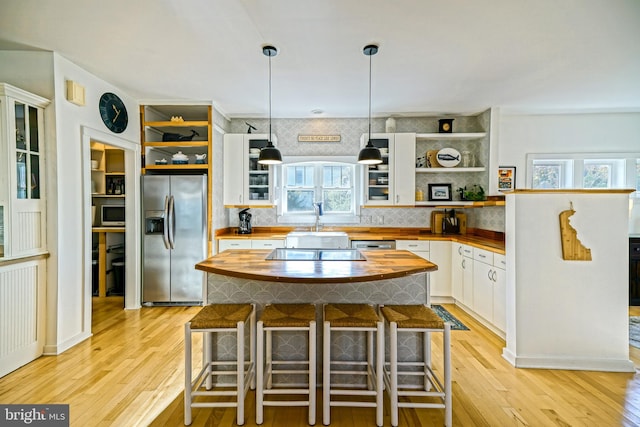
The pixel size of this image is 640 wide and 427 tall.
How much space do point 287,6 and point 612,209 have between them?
2984mm

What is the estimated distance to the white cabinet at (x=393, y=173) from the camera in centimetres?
440

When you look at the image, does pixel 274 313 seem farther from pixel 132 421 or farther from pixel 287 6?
pixel 287 6

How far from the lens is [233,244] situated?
4.26 meters

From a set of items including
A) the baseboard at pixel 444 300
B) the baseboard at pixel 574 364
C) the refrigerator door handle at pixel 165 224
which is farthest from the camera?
the baseboard at pixel 444 300

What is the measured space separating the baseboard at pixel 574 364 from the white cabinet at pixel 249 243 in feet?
9.58

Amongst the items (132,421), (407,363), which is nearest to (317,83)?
(407,363)

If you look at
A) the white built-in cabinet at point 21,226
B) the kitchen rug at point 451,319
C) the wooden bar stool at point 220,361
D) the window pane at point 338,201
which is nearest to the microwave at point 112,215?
the white built-in cabinet at point 21,226

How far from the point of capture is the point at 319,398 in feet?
7.04

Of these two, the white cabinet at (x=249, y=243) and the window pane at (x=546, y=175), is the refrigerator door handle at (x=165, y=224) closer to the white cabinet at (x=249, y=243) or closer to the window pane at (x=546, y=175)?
the white cabinet at (x=249, y=243)

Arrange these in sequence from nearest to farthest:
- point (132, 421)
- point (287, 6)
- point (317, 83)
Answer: point (132, 421) → point (287, 6) → point (317, 83)

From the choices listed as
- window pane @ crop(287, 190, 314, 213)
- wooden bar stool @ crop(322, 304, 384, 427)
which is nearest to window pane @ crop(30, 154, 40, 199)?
wooden bar stool @ crop(322, 304, 384, 427)

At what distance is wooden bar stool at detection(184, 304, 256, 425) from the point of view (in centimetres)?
187

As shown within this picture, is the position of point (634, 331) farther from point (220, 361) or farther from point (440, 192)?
point (220, 361)

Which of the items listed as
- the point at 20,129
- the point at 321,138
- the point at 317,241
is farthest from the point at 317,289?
the point at 321,138
